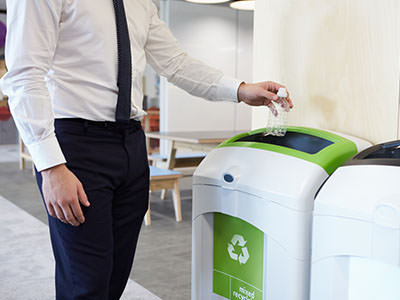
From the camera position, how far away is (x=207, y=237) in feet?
4.52

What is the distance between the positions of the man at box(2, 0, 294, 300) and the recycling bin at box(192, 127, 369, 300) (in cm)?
19

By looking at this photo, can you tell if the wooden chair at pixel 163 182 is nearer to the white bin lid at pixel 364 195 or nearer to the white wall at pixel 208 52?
the white bin lid at pixel 364 195

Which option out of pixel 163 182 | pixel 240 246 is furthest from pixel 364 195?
pixel 163 182

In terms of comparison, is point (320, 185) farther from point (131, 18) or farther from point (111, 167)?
point (131, 18)

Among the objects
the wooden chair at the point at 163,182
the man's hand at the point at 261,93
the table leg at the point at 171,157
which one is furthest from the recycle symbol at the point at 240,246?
the table leg at the point at 171,157

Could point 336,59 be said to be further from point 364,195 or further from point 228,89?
point 364,195

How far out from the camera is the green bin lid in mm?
1160

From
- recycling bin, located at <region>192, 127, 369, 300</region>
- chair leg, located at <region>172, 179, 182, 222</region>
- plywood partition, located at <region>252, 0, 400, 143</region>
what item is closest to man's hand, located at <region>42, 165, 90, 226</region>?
recycling bin, located at <region>192, 127, 369, 300</region>

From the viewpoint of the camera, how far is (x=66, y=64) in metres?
1.17

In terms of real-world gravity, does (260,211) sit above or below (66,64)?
below

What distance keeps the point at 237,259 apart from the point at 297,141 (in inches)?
14.5

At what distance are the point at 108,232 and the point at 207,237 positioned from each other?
0.31 meters

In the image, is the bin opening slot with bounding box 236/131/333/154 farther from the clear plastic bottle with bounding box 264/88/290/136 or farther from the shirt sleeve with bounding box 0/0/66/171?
the shirt sleeve with bounding box 0/0/66/171

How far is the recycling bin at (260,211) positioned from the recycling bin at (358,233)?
5cm
